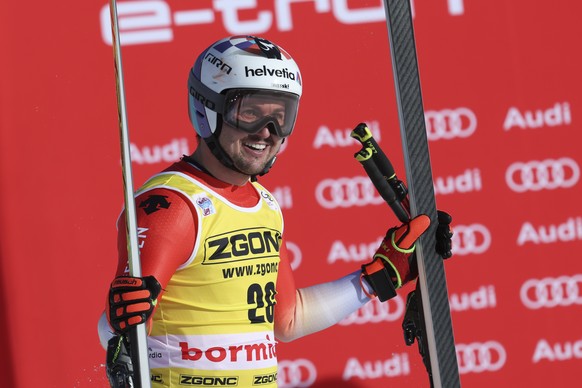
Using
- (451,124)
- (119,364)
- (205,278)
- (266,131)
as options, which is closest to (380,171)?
(266,131)

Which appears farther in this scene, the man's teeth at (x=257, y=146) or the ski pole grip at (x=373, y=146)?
the ski pole grip at (x=373, y=146)

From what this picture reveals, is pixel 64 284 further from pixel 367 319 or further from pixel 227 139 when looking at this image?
pixel 227 139

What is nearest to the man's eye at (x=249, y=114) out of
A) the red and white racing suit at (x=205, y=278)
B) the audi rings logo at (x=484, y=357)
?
the red and white racing suit at (x=205, y=278)

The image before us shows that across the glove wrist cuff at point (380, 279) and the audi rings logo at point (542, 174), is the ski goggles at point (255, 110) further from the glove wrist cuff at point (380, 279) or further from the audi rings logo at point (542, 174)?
the audi rings logo at point (542, 174)

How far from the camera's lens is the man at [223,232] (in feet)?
8.39

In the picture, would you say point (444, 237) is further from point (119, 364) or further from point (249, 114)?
point (119, 364)

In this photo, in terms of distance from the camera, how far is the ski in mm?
2756

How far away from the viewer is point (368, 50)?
13.6 ft

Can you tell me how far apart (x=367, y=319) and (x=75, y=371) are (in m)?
1.23

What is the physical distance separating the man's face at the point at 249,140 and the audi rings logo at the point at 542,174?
178cm

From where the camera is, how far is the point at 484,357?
4.24 metres

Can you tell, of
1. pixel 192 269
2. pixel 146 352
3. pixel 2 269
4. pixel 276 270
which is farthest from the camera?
pixel 2 269

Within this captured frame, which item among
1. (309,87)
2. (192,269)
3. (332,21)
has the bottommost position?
(192,269)

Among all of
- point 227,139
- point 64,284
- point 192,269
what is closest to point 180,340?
point 192,269
